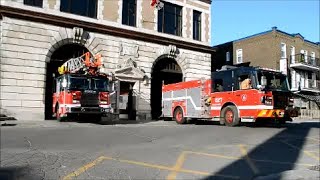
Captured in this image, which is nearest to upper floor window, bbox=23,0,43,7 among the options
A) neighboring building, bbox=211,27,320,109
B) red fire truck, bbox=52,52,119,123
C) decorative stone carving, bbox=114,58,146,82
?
red fire truck, bbox=52,52,119,123

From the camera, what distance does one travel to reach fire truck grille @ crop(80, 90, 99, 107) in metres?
18.3

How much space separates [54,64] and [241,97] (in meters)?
12.7

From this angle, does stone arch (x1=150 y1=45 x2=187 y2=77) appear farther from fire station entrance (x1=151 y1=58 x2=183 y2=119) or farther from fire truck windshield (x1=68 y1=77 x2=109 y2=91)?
fire truck windshield (x1=68 y1=77 x2=109 y2=91)

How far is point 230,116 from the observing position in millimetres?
18594

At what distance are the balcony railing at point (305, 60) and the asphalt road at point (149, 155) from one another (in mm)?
33964

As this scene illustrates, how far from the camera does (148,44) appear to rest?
2809cm

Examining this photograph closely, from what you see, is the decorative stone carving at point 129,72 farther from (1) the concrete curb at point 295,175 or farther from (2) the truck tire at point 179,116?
(1) the concrete curb at point 295,175

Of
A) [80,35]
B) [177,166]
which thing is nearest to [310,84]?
[80,35]

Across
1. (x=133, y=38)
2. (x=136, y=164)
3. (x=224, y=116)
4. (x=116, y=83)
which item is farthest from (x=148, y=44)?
(x=136, y=164)

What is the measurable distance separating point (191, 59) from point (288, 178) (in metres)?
23.7

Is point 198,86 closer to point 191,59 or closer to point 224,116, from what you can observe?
point 224,116

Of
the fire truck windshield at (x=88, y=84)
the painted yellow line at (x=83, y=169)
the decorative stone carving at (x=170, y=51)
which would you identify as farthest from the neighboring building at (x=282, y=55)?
the painted yellow line at (x=83, y=169)

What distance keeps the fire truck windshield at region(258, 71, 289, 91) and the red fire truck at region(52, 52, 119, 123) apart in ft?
26.1

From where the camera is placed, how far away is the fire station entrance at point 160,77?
94.2 feet
